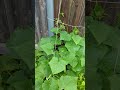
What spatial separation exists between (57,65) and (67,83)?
228 millimetres

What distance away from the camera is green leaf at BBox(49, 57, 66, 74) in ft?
8.73

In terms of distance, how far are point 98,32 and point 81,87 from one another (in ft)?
3.74

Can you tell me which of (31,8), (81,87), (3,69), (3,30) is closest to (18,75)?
(3,69)

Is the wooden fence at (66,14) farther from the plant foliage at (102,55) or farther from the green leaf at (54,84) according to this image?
the plant foliage at (102,55)

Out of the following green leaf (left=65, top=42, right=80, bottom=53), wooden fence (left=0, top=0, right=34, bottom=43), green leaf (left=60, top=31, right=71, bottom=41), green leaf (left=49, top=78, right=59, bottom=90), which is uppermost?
wooden fence (left=0, top=0, right=34, bottom=43)

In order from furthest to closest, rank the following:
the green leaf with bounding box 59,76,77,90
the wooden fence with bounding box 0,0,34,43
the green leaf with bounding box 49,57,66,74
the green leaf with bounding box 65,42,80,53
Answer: the green leaf with bounding box 65,42,80,53 < the green leaf with bounding box 49,57,66,74 < the green leaf with bounding box 59,76,77,90 < the wooden fence with bounding box 0,0,34,43

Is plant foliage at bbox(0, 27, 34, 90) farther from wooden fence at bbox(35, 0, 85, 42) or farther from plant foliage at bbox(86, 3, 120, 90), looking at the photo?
wooden fence at bbox(35, 0, 85, 42)

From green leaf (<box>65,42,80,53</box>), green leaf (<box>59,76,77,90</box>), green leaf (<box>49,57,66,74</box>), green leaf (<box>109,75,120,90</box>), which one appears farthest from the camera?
green leaf (<box>65,42,80,53</box>)

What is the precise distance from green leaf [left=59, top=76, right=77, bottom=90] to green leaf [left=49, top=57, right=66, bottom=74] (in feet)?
0.43

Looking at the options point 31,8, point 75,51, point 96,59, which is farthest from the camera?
point 75,51

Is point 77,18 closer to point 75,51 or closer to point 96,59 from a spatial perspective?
point 75,51

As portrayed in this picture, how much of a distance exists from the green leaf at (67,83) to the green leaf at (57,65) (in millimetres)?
131

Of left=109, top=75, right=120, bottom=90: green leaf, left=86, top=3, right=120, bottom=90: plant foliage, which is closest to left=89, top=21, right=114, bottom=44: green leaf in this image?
left=86, top=3, right=120, bottom=90: plant foliage

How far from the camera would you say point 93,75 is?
5.49 ft
